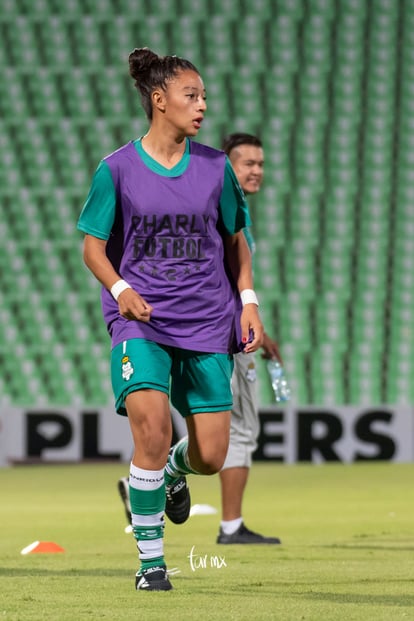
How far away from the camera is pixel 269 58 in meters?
16.2

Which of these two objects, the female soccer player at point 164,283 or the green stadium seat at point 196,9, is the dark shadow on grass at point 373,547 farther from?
the green stadium seat at point 196,9

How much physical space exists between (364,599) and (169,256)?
3.71 feet

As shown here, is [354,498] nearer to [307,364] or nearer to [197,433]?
[197,433]

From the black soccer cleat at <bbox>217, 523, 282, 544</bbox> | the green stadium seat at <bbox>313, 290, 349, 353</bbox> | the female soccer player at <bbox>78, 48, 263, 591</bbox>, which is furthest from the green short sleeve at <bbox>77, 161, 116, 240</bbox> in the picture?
the green stadium seat at <bbox>313, 290, 349, 353</bbox>

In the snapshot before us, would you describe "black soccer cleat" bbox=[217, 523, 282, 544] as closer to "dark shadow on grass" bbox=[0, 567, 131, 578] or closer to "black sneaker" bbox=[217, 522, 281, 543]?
"black sneaker" bbox=[217, 522, 281, 543]

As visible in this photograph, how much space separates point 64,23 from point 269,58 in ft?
8.57

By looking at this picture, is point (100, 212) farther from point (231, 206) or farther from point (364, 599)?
point (364, 599)

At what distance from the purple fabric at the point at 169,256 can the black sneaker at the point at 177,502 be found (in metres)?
0.90

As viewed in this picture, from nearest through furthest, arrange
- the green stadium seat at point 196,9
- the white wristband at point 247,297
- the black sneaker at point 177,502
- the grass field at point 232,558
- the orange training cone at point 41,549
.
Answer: the grass field at point 232,558, the white wristband at point 247,297, the black sneaker at point 177,502, the orange training cone at point 41,549, the green stadium seat at point 196,9

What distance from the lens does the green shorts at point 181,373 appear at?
376 cm

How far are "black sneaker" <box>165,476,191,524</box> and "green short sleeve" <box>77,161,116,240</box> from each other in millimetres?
1186

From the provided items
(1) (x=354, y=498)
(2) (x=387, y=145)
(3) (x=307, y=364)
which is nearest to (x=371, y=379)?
(3) (x=307, y=364)

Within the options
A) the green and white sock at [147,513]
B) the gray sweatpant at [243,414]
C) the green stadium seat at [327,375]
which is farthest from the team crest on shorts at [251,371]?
the green stadium seat at [327,375]

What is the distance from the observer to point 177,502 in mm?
4676
